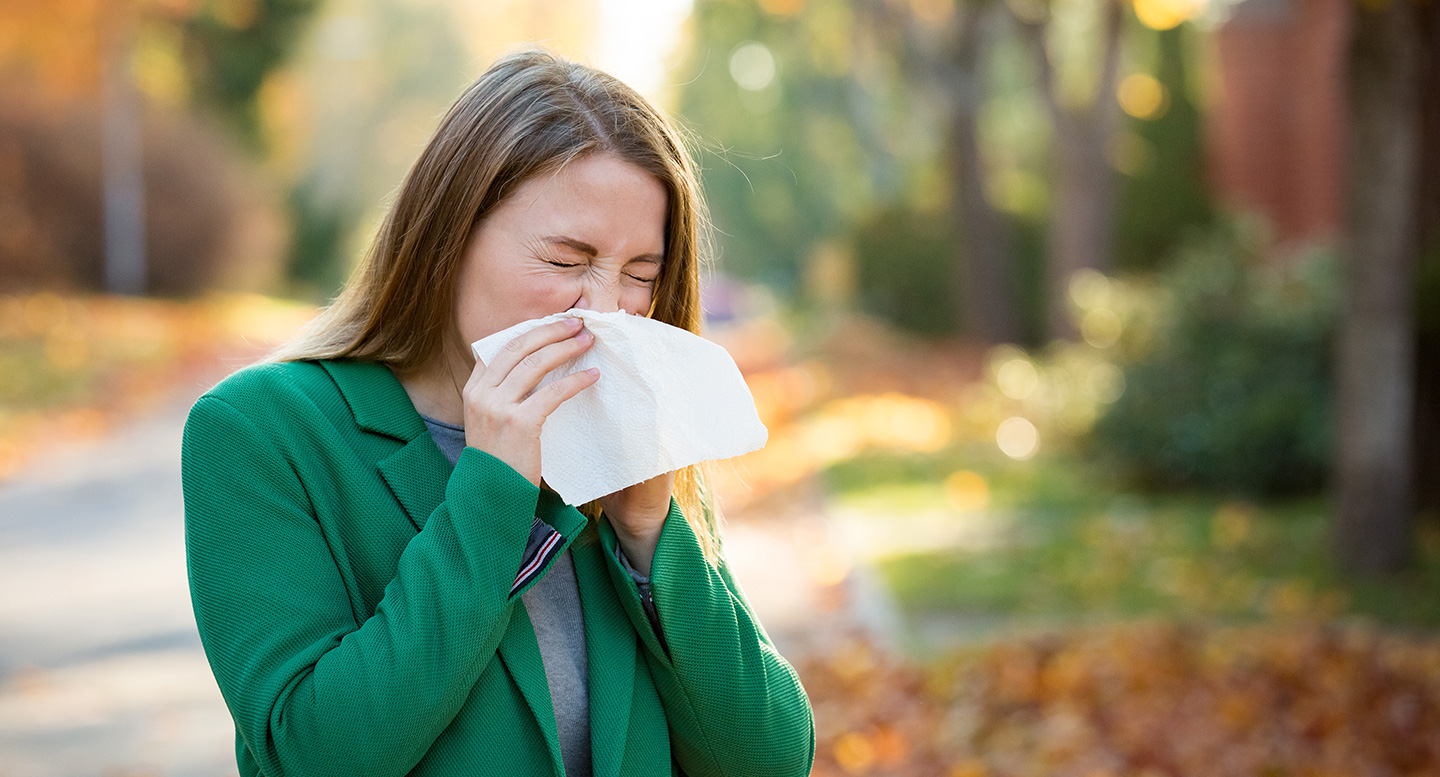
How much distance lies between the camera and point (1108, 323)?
11305 mm

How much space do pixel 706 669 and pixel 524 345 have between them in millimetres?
527

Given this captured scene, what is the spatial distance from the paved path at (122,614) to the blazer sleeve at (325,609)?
12.9ft

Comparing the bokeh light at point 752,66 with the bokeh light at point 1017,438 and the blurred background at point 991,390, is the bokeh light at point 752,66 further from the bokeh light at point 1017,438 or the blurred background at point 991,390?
the bokeh light at point 1017,438

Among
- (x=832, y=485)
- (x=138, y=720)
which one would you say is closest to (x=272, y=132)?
(x=832, y=485)

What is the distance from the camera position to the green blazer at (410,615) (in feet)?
5.23

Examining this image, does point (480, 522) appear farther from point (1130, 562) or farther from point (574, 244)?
point (1130, 562)

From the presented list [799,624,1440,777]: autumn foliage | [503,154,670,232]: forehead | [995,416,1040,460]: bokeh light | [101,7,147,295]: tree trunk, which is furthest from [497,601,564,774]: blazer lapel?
[101,7,147,295]: tree trunk

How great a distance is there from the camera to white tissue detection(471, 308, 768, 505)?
5.91 ft

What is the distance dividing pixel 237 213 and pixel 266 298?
269cm

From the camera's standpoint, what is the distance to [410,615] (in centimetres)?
160

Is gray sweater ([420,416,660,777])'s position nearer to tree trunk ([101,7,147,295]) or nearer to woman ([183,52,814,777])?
woman ([183,52,814,777])

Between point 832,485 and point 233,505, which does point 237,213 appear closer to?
point 832,485

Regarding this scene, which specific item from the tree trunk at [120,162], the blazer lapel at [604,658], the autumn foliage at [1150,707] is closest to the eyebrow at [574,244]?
the blazer lapel at [604,658]

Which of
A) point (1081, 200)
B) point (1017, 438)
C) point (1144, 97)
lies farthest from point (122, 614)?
point (1144, 97)
